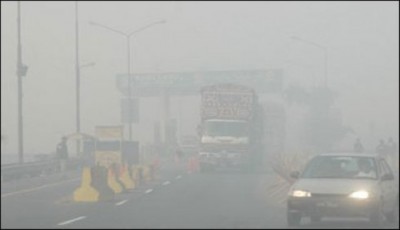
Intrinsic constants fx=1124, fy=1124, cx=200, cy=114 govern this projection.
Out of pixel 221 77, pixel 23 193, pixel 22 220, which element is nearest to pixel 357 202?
pixel 22 220

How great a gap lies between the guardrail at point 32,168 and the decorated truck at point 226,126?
6.16m

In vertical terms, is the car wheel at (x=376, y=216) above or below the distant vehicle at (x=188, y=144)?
above

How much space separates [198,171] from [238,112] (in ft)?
13.1

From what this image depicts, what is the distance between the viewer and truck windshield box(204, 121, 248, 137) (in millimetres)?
52844

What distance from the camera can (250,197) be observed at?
3103 cm

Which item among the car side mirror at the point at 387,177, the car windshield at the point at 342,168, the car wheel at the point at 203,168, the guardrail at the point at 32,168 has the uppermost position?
the car windshield at the point at 342,168

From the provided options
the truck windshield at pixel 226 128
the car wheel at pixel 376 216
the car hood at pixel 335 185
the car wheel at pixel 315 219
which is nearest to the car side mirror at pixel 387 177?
the car hood at pixel 335 185

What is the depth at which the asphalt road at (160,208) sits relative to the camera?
68.4 ft

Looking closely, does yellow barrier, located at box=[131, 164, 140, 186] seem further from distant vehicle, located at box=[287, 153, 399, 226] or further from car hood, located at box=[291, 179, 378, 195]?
car hood, located at box=[291, 179, 378, 195]

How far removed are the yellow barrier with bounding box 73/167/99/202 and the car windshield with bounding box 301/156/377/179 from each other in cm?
892

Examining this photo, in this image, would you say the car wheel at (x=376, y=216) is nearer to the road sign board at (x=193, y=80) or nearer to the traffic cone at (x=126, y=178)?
the traffic cone at (x=126, y=178)

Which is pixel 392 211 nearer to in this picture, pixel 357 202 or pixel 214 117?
pixel 357 202

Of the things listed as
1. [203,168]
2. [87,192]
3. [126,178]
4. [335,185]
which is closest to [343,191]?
[335,185]

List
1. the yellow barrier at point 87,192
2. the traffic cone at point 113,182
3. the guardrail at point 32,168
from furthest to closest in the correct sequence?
the guardrail at point 32,168
the traffic cone at point 113,182
the yellow barrier at point 87,192
